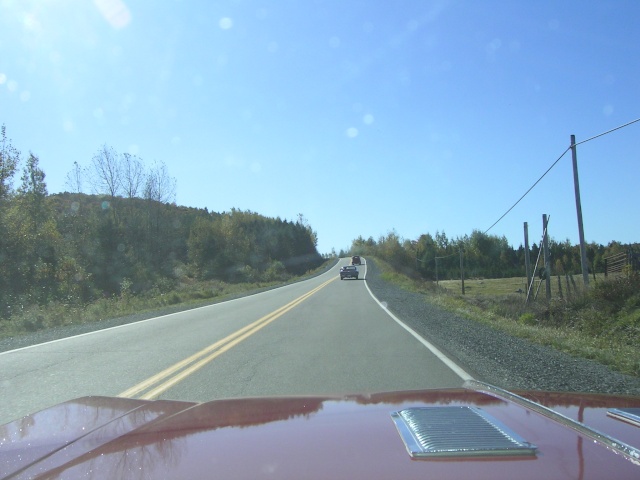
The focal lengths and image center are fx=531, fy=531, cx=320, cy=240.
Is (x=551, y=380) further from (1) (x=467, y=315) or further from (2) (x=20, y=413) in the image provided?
(1) (x=467, y=315)

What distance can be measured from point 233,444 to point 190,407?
1.54 m

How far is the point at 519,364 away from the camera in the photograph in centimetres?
944

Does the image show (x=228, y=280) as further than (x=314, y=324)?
Yes

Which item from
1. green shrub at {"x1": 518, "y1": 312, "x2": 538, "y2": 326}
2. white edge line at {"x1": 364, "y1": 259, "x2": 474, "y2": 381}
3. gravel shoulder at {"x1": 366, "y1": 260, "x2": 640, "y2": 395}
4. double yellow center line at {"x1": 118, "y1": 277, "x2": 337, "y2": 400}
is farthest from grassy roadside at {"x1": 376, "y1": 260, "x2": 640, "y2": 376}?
double yellow center line at {"x1": 118, "y1": 277, "x2": 337, "y2": 400}

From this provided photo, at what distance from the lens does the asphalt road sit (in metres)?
7.51

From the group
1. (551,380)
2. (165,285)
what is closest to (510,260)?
(165,285)

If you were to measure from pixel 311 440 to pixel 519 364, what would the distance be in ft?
24.1

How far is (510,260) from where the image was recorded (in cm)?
10656

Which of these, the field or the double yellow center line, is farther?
the field

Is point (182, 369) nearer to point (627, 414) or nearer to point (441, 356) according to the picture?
point (441, 356)

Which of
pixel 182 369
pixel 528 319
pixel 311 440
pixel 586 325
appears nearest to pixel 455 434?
pixel 311 440

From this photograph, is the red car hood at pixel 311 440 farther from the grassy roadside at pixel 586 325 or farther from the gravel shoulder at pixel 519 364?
the grassy roadside at pixel 586 325

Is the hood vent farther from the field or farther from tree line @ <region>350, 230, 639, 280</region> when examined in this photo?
tree line @ <region>350, 230, 639, 280</region>

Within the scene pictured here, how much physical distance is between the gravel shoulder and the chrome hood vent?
379cm
